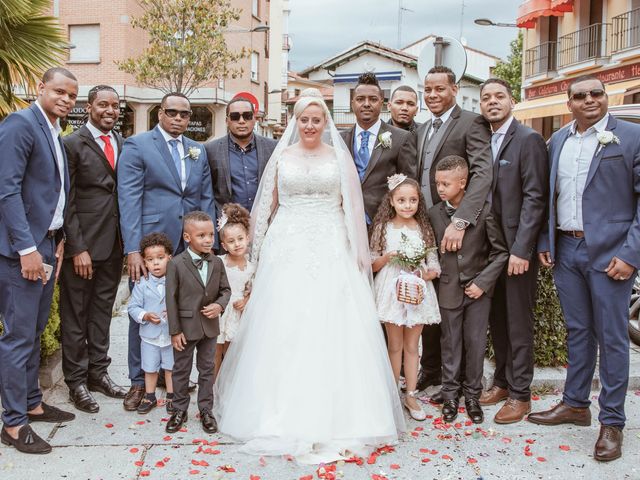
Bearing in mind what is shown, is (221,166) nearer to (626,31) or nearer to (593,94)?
(593,94)

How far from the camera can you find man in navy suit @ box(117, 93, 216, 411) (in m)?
5.27

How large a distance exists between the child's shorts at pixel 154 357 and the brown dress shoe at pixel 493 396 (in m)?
2.59

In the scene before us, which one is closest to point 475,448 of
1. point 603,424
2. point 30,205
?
point 603,424

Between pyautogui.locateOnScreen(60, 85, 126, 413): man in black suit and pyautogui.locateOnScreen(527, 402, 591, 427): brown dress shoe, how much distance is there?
135 inches

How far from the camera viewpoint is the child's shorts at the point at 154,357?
17.1 ft

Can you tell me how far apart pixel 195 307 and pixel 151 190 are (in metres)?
1.17

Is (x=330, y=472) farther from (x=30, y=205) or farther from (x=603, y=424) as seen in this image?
(x=30, y=205)

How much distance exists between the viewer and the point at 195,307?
4.84m

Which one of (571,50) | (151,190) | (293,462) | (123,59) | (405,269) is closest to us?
(293,462)

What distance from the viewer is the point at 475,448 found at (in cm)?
465

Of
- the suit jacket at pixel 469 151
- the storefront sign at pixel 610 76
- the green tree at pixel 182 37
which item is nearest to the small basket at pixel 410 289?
the suit jacket at pixel 469 151

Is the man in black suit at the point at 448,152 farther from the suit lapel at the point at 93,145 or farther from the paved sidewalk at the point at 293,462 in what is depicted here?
the suit lapel at the point at 93,145

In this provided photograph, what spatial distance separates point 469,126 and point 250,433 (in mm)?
2962

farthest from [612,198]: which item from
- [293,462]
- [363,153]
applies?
[293,462]
